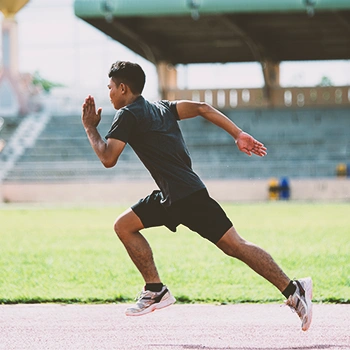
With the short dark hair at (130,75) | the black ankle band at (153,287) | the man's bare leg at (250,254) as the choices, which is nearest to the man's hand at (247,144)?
the man's bare leg at (250,254)

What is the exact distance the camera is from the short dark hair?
21.0 ft

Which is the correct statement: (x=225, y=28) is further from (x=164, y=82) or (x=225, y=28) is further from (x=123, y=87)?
(x=123, y=87)

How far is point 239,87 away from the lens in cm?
4194

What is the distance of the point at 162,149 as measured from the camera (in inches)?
247

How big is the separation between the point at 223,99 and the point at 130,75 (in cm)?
3614

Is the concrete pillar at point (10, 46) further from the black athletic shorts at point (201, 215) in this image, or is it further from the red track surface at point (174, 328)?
the black athletic shorts at point (201, 215)

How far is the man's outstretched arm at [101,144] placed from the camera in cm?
610

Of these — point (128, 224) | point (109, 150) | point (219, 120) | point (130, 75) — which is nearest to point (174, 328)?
point (128, 224)

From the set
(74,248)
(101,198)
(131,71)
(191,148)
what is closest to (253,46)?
(191,148)

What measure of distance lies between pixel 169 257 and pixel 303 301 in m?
6.22

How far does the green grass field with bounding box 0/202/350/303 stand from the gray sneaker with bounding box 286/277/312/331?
2096 mm

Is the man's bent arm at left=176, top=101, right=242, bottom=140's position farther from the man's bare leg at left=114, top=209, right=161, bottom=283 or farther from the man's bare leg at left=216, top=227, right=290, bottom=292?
the man's bare leg at left=114, top=209, right=161, bottom=283

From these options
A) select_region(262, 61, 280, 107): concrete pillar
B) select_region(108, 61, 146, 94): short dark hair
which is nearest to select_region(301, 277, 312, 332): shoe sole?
select_region(108, 61, 146, 94): short dark hair

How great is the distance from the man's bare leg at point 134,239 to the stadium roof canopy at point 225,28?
27.4 meters
